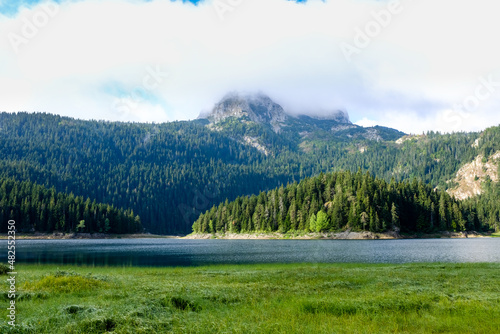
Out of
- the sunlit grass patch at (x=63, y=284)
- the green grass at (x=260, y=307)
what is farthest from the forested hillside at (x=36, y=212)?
the green grass at (x=260, y=307)

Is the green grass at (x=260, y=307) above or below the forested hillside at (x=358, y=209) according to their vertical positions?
below

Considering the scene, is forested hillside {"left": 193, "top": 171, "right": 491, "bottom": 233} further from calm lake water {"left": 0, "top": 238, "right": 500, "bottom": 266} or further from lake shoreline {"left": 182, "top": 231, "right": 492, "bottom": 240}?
calm lake water {"left": 0, "top": 238, "right": 500, "bottom": 266}

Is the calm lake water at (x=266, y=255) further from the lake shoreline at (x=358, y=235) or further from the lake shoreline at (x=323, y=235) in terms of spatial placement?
the lake shoreline at (x=323, y=235)

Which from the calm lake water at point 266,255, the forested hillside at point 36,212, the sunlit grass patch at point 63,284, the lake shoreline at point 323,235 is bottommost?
the lake shoreline at point 323,235

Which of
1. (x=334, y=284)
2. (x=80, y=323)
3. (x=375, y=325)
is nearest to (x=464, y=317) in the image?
(x=375, y=325)

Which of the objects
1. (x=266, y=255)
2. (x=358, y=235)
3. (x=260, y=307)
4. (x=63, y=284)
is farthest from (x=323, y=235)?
(x=260, y=307)

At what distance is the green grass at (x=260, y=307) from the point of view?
17.5 m

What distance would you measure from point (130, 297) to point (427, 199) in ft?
578

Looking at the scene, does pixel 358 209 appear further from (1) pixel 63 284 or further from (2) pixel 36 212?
(2) pixel 36 212

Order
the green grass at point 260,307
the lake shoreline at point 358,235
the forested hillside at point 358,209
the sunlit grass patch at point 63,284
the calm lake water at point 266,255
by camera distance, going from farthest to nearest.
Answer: the forested hillside at point 358,209
the lake shoreline at point 358,235
the calm lake water at point 266,255
the sunlit grass patch at point 63,284
the green grass at point 260,307

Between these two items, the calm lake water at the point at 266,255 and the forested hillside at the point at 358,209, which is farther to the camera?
the forested hillside at the point at 358,209

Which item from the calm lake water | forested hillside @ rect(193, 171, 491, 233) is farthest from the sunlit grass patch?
forested hillside @ rect(193, 171, 491, 233)

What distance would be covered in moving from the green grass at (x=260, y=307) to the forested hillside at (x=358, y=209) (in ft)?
425

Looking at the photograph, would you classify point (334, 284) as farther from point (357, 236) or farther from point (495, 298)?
point (357, 236)
